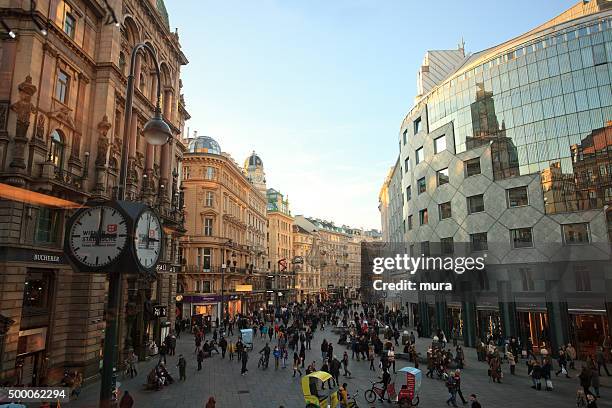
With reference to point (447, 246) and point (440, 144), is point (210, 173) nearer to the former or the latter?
point (440, 144)

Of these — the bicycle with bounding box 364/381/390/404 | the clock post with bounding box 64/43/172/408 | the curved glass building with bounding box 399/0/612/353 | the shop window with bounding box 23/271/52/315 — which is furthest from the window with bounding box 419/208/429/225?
the clock post with bounding box 64/43/172/408

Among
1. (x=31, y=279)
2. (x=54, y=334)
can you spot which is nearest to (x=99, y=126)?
(x=31, y=279)

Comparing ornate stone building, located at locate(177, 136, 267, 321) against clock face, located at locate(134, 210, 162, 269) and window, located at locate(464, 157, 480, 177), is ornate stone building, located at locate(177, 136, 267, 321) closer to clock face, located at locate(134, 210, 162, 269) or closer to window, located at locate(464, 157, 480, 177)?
window, located at locate(464, 157, 480, 177)

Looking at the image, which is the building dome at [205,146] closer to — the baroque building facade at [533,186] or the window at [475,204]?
the baroque building facade at [533,186]

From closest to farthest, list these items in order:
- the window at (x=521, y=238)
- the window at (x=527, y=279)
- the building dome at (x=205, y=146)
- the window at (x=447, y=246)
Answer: the window at (x=527, y=279)
the window at (x=521, y=238)
the window at (x=447, y=246)
the building dome at (x=205, y=146)

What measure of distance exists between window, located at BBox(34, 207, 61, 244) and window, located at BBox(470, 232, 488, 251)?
32138 mm

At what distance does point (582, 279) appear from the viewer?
3034cm

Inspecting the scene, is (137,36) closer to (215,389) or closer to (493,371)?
(215,389)

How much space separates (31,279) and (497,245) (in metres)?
33.0

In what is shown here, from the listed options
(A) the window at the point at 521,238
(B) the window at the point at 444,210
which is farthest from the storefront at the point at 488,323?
(B) the window at the point at 444,210

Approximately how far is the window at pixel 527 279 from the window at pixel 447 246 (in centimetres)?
712

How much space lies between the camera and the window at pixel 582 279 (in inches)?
1182

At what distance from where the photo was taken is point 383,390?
18.6 meters

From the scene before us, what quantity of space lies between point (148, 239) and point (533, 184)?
3404 centimetres
